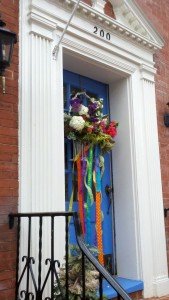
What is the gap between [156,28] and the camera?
508 centimetres

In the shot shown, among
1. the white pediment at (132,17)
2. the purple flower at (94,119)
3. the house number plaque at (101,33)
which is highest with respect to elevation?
the white pediment at (132,17)

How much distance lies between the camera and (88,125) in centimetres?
383

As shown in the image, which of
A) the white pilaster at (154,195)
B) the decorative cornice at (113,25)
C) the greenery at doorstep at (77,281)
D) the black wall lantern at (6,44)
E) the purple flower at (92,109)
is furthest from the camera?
the white pilaster at (154,195)

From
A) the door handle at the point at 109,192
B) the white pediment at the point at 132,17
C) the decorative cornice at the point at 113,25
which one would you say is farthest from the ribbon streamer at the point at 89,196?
the white pediment at the point at 132,17

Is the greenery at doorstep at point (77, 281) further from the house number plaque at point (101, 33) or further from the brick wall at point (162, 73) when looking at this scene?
the house number plaque at point (101, 33)

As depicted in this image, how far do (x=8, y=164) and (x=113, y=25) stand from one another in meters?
2.22

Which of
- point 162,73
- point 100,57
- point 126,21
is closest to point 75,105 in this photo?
point 100,57

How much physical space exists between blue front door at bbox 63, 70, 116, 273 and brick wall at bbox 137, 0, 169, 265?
29.1 inches

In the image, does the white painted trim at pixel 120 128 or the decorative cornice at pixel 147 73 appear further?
the decorative cornice at pixel 147 73

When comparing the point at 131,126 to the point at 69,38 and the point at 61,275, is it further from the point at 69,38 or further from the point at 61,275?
the point at 61,275

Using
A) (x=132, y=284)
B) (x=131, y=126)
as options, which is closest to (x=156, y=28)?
(x=131, y=126)

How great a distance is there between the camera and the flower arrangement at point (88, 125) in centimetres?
379

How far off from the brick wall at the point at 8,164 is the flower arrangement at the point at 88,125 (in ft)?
2.65

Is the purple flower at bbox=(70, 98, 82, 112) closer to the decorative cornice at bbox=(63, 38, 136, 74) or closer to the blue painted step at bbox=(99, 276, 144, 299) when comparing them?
the decorative cornice at bbox=(63, 38, 136, 74)
